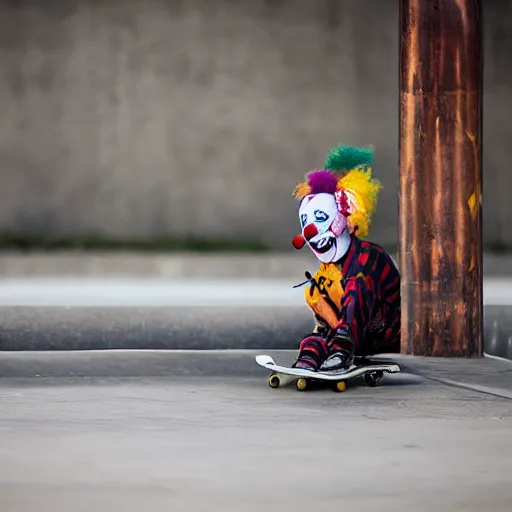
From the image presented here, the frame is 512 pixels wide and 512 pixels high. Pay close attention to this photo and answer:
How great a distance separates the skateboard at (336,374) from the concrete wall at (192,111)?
7574 millimetres

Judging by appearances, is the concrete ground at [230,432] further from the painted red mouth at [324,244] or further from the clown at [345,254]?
the painted red mouth at [324,244]

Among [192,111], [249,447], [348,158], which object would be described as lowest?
[249,447]

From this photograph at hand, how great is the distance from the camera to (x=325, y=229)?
5.48 metres

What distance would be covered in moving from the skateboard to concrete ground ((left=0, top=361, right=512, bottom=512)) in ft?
0.18

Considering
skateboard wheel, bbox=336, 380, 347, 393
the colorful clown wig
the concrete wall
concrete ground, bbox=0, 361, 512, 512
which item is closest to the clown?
the colorful clown wig

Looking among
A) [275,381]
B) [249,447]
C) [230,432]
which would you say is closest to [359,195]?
[275,381]

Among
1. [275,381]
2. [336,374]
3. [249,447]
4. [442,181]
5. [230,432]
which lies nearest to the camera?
[249,447]

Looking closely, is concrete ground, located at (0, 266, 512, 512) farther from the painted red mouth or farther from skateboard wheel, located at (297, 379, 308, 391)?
the painted red mouth

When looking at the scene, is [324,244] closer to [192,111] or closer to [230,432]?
[230,432]

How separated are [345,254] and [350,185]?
0.26 m

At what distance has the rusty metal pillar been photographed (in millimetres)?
6039

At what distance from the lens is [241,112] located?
1332cm

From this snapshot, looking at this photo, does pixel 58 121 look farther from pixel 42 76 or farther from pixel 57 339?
pixel 57 339

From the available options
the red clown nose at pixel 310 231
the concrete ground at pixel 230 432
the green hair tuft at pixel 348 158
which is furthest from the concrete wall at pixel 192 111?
the red clown nose at pixel 310 231
